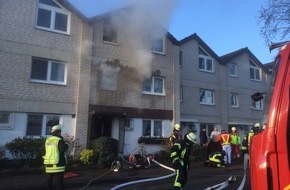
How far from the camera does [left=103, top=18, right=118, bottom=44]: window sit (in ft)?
61.2

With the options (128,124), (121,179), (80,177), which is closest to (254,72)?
(128,124)

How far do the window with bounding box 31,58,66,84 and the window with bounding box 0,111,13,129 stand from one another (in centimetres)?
196

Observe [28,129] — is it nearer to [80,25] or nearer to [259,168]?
[80,25]

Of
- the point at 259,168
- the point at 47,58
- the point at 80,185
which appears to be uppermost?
the point at 47,58

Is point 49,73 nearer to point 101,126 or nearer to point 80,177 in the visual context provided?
point 101,126

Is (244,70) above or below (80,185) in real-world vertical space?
above

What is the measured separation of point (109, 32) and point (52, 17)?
3.13 meters

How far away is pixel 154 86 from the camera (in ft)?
65.9

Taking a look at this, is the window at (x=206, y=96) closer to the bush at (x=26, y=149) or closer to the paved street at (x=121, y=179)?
the paved street at (x=121, y=179)

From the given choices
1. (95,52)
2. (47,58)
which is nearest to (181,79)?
(95,52)

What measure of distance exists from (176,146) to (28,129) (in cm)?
996

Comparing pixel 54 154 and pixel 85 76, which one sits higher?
pixel 85 76

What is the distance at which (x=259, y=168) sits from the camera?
3.35 m

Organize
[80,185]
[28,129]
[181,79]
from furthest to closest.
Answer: [181,79], [28,129], [80,185]
